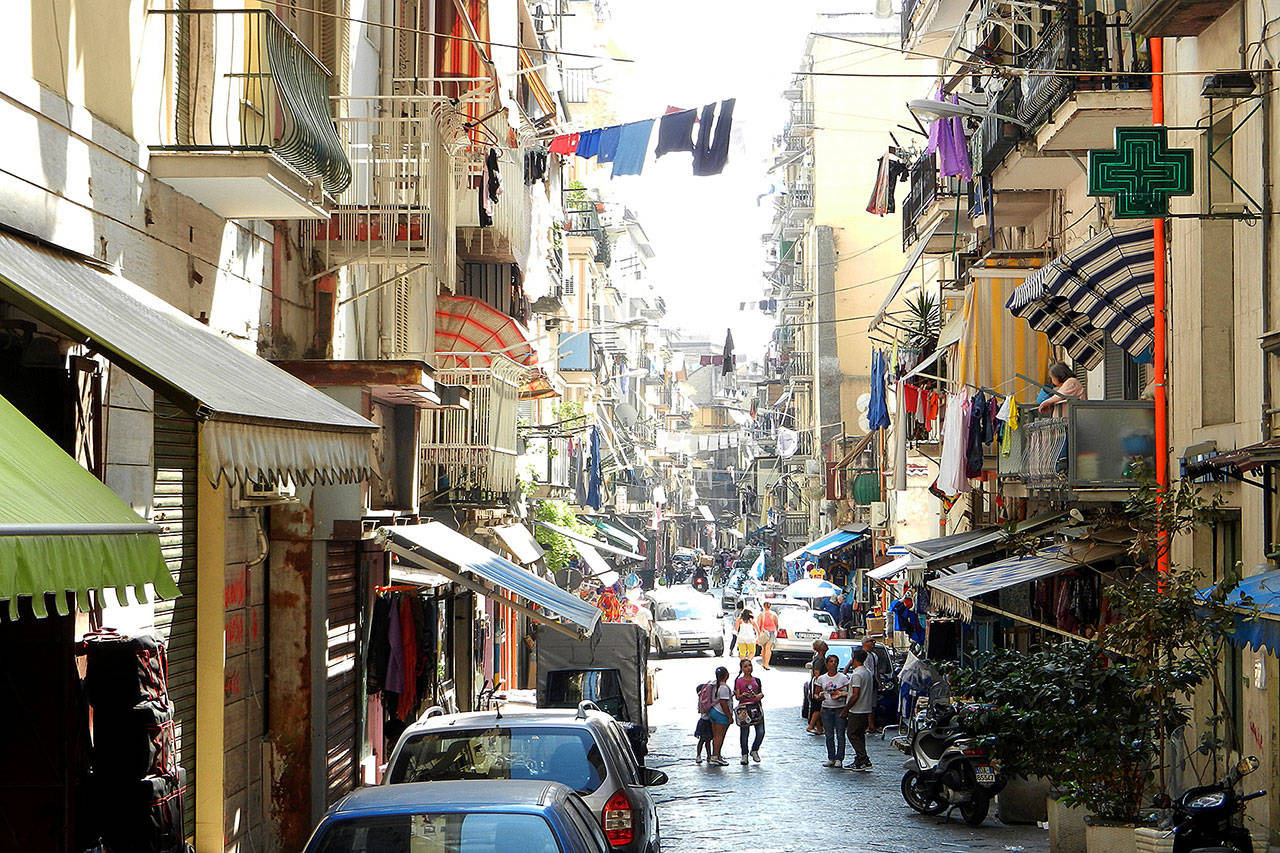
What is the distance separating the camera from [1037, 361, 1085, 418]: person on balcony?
653 inches

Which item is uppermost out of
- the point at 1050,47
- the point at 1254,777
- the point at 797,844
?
the point at 1050,47

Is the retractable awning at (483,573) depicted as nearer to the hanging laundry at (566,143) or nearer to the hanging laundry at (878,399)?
the hanging laundry at (566,143)

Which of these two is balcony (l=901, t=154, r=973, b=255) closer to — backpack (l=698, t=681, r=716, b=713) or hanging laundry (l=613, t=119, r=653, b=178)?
hanging laundry (l=613, t=119, r=653, b=178)

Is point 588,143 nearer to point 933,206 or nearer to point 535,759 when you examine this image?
point 933,206

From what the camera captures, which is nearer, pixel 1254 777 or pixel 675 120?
pixel 1254 777

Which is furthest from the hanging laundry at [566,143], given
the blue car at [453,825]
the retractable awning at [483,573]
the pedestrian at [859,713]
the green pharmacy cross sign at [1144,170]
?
the blue car at [453,825]

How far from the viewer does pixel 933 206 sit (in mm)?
25422

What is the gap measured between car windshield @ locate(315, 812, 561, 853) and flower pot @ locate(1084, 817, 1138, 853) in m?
6.20

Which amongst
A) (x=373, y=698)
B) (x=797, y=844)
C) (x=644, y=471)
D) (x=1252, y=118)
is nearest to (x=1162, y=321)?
(x=1252, y=118)

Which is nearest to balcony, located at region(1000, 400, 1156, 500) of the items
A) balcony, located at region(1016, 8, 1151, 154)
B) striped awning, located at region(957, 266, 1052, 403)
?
balcony, located at region(1016, 8, 1151, 154)

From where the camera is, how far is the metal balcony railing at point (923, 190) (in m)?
24.7

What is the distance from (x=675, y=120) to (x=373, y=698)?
715 cm

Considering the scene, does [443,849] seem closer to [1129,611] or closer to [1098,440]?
[1129,611]

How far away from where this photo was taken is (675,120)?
54.1 feet
